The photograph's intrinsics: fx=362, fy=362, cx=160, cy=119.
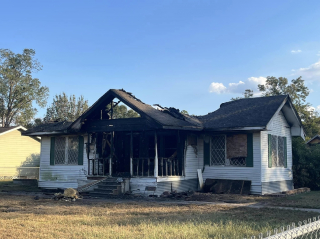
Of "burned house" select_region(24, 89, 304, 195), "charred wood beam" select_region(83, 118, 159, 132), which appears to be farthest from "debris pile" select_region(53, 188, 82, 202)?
"charred wood beam" select_region(83, 118, 159, 132)

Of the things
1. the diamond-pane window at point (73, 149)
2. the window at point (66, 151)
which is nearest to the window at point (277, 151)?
the window at point (66, 151)

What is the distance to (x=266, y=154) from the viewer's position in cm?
1703

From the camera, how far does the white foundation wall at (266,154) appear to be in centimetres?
1680

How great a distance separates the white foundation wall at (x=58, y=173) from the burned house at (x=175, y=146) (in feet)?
0.18

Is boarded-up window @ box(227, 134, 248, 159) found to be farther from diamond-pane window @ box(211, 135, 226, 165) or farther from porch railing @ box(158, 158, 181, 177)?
porch railing @ box(158, 158, 181, 177)

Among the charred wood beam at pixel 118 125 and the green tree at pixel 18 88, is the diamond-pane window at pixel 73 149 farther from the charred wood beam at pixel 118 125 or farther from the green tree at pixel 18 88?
the green tree at pixel 18 88

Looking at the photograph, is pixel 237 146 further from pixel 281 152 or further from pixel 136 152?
pixel 136 152

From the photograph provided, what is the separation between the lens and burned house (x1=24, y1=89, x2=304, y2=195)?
53.3 ft

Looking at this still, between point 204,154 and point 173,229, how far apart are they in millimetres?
10333

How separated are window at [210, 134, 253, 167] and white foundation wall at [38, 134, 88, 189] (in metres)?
6.79

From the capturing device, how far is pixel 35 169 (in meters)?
31.9

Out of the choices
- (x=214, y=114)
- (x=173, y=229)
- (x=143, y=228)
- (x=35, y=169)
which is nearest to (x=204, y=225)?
(x=173, y=229)

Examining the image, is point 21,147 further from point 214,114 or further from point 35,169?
point 214,114

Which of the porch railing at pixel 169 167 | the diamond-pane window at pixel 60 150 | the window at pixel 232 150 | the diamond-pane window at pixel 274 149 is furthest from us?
the diamond-pane window at pixel 60 150
